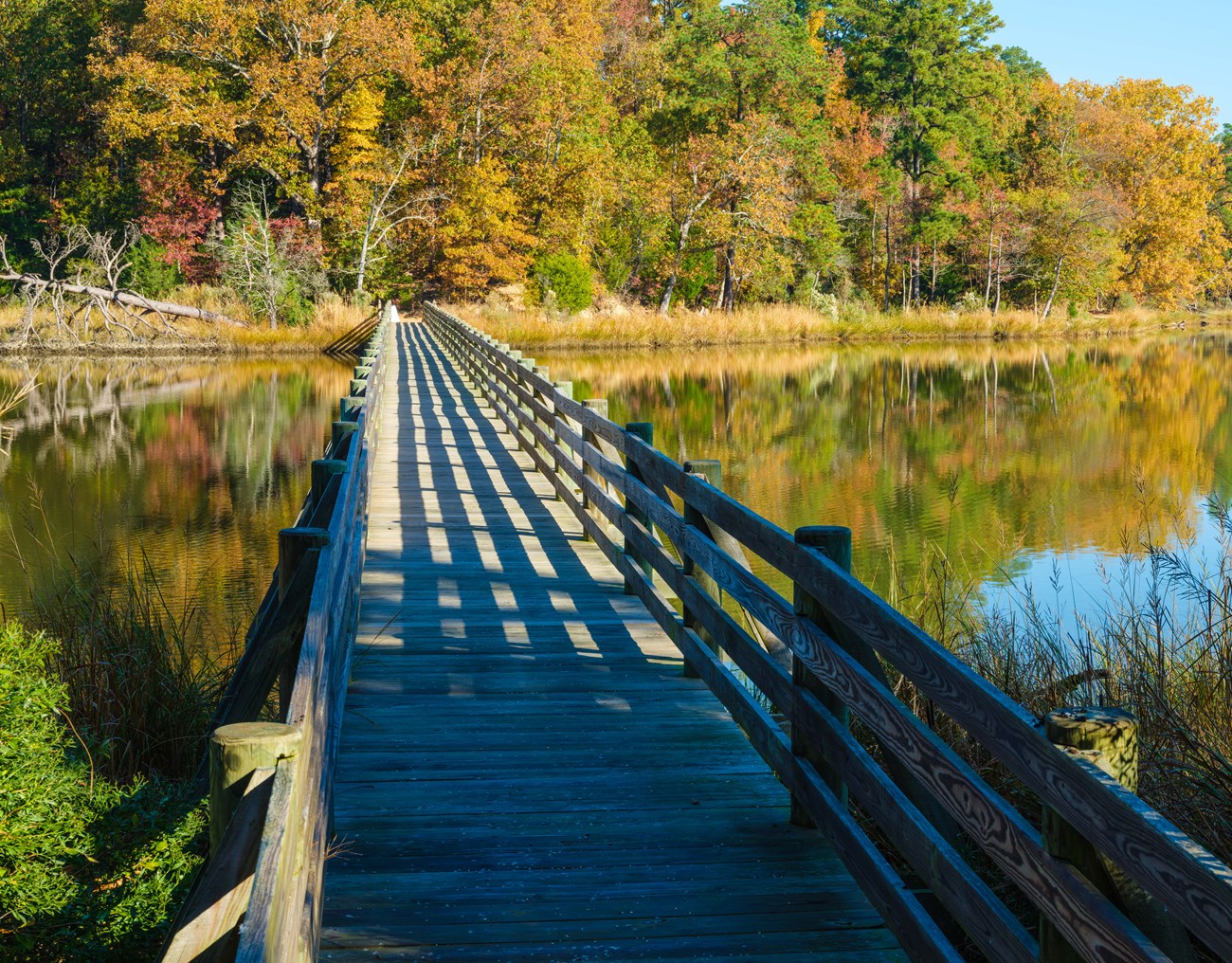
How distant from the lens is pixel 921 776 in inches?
123

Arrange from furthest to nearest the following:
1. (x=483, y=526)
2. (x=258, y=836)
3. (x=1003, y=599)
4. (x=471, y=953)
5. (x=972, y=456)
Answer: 1. (x=972, y=456)
2. (x=1003, y=599)
3. (x=483, y=526)
4. (x=471, y=953)
5. (x=258, y=836)

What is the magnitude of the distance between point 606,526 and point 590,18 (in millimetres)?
45934

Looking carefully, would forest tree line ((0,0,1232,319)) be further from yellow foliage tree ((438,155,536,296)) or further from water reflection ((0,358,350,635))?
water reflection ((0,358,350,635))

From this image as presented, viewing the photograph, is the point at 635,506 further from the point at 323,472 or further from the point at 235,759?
the point at 235,759

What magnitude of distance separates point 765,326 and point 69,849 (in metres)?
44.2

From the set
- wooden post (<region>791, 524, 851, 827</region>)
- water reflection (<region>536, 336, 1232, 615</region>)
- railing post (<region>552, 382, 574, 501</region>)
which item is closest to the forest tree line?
water reflection (<region>536, 336, 1232, 615</region>)

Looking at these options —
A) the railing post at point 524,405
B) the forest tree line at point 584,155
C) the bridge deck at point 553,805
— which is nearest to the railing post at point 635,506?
the bridge deck at point 553,805

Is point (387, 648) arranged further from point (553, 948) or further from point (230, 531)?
point (230, 531)

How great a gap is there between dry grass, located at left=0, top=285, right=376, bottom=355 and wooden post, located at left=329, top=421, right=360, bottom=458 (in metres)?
31.7

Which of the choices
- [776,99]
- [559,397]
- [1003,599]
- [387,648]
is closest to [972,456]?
[1003,599]

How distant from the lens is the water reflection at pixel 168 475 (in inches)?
483

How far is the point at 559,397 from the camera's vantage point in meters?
10.5

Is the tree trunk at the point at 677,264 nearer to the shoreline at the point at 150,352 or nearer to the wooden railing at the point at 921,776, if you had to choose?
the shoreline at the point at 150,352

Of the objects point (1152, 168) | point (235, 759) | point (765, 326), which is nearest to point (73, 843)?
point (235, 759)
